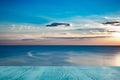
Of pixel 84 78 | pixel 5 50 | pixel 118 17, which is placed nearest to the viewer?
pixel 84 78

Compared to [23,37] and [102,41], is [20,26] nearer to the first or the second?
[23,37]

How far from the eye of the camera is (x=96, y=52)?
4656 mm

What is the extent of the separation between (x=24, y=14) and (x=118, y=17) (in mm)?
1717

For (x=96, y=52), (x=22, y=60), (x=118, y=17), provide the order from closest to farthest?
(x=118, y=17)
(x=22, y=60)
(x=96, y=52)

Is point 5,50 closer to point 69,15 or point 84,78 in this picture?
point 69,15

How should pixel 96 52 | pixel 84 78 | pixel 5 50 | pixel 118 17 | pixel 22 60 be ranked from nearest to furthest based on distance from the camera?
pixel 84 78
pixel 118 17
pixel 22 60
pixel 5 50
pixel 96 52

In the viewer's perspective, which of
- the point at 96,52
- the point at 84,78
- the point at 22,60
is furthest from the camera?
the point at 96,52

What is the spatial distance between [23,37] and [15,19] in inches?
14.3

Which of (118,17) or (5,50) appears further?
(5,50)

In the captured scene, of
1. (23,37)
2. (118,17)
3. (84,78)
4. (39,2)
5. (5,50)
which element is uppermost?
(39,2)

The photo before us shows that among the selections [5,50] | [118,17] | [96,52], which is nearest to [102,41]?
[118,17]

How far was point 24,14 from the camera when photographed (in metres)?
3.48

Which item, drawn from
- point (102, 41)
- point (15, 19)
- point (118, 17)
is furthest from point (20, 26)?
point (118, 17)

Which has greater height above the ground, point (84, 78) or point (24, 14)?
point (24, 14)
